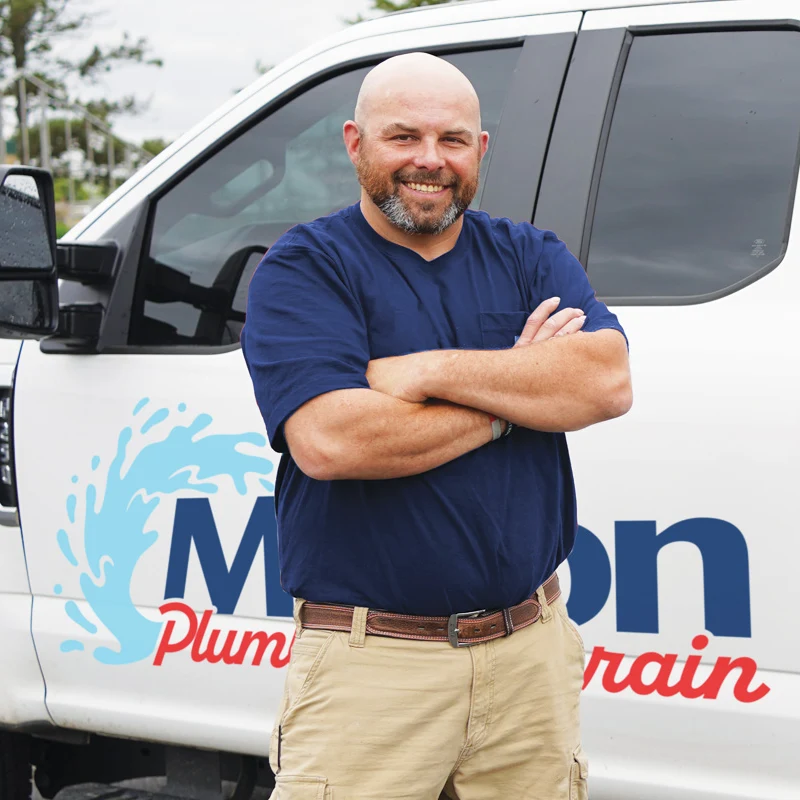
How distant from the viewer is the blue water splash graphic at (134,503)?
2.41m

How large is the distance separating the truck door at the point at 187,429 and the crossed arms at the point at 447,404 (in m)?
0.68

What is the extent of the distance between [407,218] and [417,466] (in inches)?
16.0

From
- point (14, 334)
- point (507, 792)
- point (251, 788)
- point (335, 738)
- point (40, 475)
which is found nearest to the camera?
point (335, 738)

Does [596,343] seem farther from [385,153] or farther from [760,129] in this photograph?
[760,129]

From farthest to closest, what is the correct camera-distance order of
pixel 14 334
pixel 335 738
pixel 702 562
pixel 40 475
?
pixel 40 475 → pixel 14 334 → pixel 702 562 → pixel 335 738

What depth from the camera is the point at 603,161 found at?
92.0 inches

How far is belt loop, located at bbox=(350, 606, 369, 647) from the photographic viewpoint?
1.77 meters

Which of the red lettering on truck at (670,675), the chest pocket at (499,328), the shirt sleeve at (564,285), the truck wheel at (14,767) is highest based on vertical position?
the shirt sleeve at (564,285)

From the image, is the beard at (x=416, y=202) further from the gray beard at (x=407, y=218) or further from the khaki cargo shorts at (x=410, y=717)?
the khaki cargo shorts at (x=410, y=717)

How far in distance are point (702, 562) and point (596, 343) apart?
22.3 inches

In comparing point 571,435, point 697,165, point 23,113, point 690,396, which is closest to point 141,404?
point 571,435

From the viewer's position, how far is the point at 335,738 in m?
1.75

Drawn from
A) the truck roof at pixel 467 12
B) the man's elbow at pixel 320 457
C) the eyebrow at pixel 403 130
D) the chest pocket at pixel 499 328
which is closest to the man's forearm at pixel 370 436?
the man's elbow at pixel 320 457

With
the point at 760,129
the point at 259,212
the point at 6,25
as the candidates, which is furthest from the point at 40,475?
the point at 6,25
